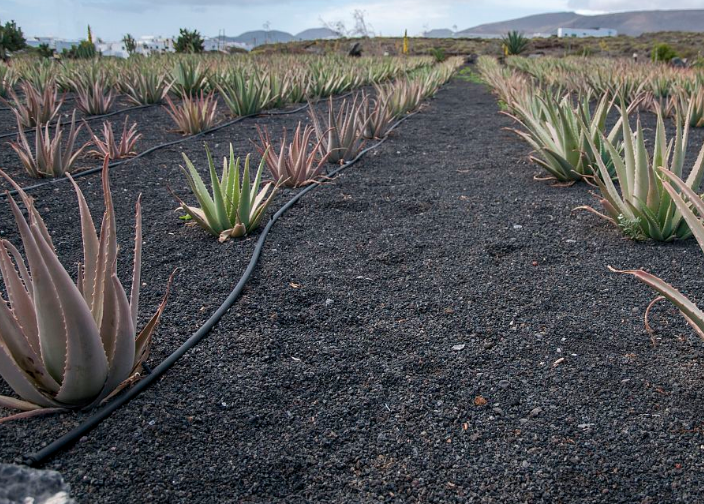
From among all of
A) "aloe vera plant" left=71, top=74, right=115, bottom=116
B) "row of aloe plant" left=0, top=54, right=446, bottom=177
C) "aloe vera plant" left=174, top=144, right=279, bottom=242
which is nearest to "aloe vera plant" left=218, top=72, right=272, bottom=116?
"row of aloe plant" left=0, top=54, right=446, bottom=177

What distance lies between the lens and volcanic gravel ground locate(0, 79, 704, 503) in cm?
129

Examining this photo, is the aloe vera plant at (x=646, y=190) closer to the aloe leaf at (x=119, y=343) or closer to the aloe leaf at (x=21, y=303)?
the aloe leaf at (x=119, y=343)

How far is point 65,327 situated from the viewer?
4.33 feet

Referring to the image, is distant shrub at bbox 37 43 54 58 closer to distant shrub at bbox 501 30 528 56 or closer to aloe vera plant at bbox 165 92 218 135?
aloe vera plant at bbox 165 92 218 135

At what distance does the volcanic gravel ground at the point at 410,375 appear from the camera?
129 centimetres

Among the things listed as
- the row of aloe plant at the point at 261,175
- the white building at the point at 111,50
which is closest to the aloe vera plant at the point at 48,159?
the row of aloe plant at the point at 261,175

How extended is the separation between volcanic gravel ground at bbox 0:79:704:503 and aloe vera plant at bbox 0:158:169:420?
9 cm

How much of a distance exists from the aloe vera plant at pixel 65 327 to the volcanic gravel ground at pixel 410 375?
0.28 ft

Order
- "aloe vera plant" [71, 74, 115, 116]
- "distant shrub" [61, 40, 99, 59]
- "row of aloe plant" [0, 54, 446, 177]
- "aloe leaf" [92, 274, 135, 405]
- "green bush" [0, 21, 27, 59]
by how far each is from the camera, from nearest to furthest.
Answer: "aloe leaf" [92, 274, 135, 405]
"row of aloe plant" [0, 54, 446, 177]
"aloe vera plant" [71, 74, 115, 116]
"distant shrub" [61, 40, 99, 59]
"green bush" [0, 21, 27, 59]

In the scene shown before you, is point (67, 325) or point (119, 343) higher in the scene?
point (67, 325)

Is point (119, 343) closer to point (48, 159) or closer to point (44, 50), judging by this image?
point (48, 159)

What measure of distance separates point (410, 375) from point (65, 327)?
0.93 metres

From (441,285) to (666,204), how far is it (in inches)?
42.6

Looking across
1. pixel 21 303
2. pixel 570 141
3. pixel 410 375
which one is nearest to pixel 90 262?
pixel 21 303
